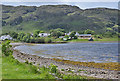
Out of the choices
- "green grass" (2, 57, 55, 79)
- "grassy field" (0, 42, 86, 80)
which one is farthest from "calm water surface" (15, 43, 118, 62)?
"green grass" (2, 57, 55, 79)

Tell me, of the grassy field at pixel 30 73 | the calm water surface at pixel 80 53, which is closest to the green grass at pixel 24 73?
the grassy field at pixel 30 73

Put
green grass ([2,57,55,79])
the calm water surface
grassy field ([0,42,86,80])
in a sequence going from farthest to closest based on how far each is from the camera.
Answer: the calm water surface, grassy field ([0,42,86,80]), green grass ([2,57,55,79])

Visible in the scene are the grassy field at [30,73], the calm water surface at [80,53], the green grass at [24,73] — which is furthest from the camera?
the calm water surface at [80,53]

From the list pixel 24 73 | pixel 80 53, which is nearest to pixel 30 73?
pixel 24 73

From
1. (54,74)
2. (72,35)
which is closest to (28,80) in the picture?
(54,74)

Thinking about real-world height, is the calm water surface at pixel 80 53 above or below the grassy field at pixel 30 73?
below

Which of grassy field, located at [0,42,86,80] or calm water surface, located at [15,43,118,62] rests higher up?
grassy field, located at [0,42,86,80]

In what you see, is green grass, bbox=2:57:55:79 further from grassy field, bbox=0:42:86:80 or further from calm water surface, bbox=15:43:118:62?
calm water surface, bbox=15:43:118:62

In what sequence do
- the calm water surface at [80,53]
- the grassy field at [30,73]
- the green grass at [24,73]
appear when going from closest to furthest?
1. the green grass at [24,73]
2. the grassy field at [30,73]
3. the calm water surface at [80,53]

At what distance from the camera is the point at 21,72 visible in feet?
65.2

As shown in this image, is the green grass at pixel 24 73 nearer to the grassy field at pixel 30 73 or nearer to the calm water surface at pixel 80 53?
the grassy field at pixel 30 73

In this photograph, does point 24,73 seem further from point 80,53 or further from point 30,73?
point 80,53

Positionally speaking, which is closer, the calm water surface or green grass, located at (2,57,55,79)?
green grass, located at (2,57,55,79)

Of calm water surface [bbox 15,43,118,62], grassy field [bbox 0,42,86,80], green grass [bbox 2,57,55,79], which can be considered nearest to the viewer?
green grass [bbox 2,57,55,79]
